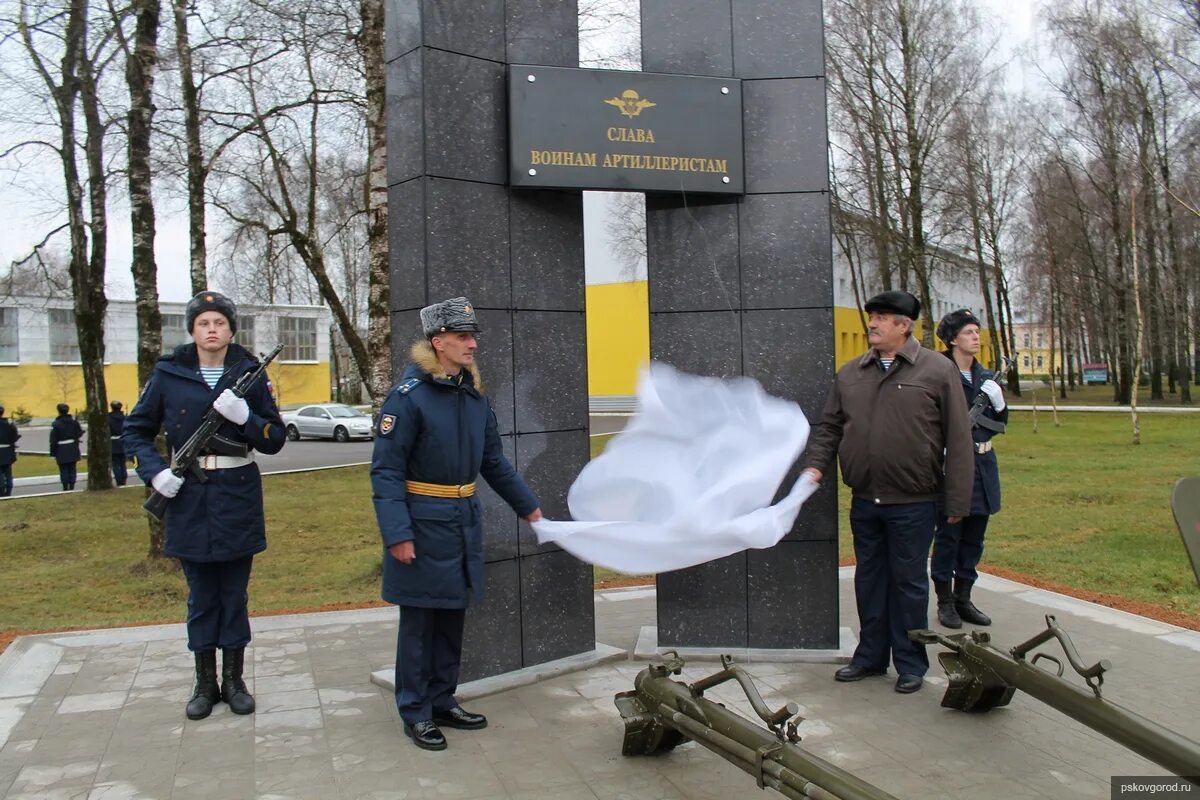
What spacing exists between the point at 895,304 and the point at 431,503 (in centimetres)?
244

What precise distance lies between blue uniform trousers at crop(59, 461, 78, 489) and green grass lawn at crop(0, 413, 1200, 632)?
4.87 feet

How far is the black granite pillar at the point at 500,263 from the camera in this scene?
4.75 metres

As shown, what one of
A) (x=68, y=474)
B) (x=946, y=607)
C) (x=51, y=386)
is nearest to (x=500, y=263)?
(x=946, y=607)

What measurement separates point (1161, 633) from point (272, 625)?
544 centimetres

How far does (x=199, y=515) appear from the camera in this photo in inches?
174

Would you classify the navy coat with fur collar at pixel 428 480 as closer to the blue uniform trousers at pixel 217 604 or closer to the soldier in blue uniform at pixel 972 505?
the blue uniform trousers at pixel 217 604

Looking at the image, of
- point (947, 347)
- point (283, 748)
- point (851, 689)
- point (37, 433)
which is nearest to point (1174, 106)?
point (947, 347)

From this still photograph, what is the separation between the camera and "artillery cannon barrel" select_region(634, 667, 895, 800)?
2.84 m

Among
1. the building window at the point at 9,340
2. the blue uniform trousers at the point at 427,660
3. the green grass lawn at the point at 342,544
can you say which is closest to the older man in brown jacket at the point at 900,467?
the blue uniform trousers at the point at 427,660

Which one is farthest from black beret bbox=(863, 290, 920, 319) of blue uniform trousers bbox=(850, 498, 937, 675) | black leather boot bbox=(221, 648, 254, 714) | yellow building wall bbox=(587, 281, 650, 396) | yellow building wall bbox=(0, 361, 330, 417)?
yellow building wall bbox=(0, 361, 330, 417)

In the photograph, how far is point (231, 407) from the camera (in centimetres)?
438

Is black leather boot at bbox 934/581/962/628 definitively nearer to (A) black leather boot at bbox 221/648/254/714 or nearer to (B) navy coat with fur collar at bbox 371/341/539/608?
(B) navy coat with fur collar at bbox 371/341/539/608

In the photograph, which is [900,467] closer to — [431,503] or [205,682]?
[431,503]

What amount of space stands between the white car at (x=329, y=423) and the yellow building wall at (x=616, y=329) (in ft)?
38.6
